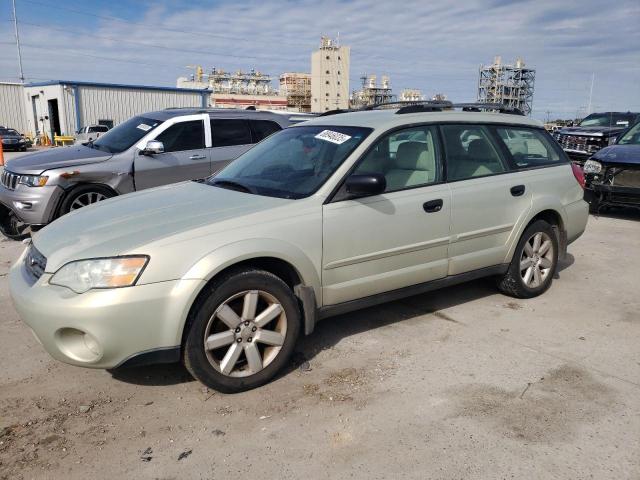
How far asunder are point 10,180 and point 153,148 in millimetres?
1856

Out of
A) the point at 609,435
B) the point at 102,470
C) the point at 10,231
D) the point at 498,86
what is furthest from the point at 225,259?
the point at 498,86

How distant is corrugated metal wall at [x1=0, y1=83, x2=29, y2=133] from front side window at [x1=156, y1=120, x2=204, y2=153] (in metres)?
36.8

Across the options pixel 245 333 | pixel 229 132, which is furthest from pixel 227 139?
pixel 245 333

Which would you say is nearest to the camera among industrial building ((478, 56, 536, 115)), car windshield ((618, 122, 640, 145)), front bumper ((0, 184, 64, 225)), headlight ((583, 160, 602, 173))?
front bumper ((0, 184, 64, 225))

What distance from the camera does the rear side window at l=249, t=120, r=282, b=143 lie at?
788 cm

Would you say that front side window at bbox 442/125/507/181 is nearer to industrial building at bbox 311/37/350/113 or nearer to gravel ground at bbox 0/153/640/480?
gravel ground at bbox 0/153/640/480

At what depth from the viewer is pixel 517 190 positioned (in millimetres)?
4449

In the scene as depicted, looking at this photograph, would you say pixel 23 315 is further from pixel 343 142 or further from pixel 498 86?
pixel 498 86

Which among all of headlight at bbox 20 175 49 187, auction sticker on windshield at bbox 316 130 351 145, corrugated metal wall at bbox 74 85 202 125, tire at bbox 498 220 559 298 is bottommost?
tire at bbox 498 220 559 298

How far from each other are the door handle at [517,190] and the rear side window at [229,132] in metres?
4.48

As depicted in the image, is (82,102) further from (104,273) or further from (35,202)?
(104,273)

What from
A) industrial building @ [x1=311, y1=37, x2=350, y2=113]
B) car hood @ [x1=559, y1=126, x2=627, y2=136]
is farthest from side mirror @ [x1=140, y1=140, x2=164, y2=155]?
industrial building @ [x1=311, y1=37, x2=350, y2=113]

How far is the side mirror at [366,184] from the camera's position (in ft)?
11.0

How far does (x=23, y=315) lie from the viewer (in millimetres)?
2934
